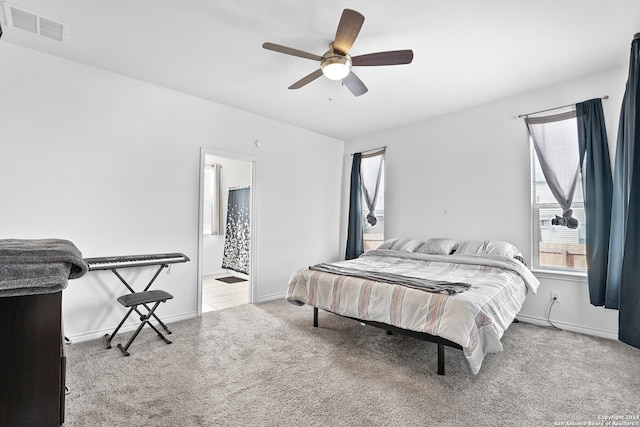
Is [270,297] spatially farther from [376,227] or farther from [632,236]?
[632,236]

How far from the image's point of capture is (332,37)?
8.40 ft

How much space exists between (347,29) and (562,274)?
3.36m

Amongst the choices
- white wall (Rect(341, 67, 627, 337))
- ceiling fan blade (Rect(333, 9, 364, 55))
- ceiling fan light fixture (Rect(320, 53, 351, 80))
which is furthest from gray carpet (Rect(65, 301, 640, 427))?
ceiling fan blade (Rect(333, 9, 364, 55))

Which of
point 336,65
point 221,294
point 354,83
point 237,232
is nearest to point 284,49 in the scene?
point 336,65

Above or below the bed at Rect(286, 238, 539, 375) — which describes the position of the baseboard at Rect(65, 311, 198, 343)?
below

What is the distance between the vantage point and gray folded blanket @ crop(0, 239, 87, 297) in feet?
2.35

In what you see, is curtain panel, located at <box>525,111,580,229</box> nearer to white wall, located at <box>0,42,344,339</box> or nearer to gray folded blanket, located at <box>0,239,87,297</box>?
white wall, located at <box>0,42,344,339</box>

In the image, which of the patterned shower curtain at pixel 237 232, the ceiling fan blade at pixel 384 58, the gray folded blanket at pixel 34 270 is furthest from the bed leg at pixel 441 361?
the patterned shower curtain at pixel 237 232

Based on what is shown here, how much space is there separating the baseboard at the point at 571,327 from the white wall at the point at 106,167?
3317 millimetres

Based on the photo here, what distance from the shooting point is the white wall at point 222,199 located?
6.26m

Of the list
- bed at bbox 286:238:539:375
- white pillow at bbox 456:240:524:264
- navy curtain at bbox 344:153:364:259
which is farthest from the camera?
navy curtain at bbox 344:153:364:259

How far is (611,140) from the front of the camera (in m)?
3.12

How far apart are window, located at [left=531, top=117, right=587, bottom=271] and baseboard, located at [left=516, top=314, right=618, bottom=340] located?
59 centimetres

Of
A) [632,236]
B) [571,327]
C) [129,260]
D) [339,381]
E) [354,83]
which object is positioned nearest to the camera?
[339,381]
